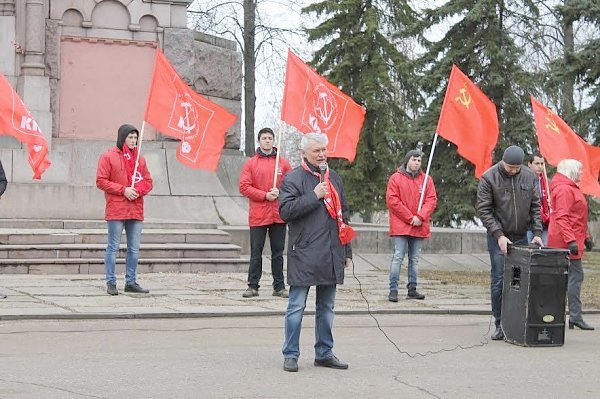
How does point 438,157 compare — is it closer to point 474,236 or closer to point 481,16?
point 481,16

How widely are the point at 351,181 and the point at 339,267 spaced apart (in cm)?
2770

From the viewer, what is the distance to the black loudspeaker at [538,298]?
34.0 feet

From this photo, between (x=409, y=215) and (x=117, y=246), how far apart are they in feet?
11.1

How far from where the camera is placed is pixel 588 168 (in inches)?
582

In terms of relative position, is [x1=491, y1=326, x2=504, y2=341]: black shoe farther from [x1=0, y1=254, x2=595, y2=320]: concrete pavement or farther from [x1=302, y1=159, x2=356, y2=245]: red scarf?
[x1=302, y1=159, x2=356, y2=245]: red scarf

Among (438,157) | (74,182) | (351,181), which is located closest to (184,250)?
(74,182)

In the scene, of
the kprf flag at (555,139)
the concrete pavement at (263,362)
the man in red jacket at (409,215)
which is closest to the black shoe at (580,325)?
the concrete pavement at (263,362)

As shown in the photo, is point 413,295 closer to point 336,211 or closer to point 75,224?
point 336,211

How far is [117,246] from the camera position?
1324 cm

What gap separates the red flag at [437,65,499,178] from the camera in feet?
45.7

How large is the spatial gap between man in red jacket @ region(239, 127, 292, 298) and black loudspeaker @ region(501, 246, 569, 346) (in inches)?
139

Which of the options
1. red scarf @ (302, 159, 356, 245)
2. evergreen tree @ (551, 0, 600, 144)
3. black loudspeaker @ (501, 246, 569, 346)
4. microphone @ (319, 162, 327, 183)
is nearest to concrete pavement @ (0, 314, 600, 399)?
black loudspeaker @ (501, 246, 569, 346)

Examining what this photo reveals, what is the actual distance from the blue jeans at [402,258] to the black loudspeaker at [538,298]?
123 inches

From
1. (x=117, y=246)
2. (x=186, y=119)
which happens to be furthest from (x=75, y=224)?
(x=117, y=246)
